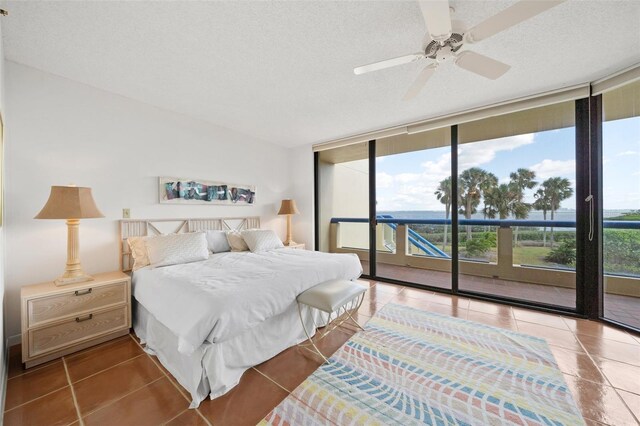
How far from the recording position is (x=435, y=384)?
66.2 inches

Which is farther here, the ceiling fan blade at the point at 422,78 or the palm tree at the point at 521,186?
the palm tree at the point at 521,186

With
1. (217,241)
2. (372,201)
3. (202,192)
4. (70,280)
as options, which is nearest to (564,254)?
(372,201)

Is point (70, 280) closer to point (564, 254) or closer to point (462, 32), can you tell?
point (462, 32)

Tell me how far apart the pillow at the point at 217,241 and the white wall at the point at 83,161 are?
0.39 m

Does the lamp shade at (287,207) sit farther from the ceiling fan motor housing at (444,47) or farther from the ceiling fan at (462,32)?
the ceiling fan motor housing at (444,47)

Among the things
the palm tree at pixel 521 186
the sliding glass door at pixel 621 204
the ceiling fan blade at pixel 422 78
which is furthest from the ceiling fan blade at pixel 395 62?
the sliding glass door at pixel 621 204

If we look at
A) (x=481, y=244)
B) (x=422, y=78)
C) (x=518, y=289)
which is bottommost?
(x=518, y=289)

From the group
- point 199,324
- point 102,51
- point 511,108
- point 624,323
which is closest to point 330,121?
point 511,108

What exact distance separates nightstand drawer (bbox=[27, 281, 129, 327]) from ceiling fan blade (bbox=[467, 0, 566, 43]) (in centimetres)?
338

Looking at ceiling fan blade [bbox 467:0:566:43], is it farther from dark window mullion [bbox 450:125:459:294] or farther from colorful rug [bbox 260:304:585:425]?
colorful rug [bbox 260:304:585:425]

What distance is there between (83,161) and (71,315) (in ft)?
4.89

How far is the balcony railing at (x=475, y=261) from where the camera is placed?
2570 millimetres

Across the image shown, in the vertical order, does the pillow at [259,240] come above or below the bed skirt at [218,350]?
above

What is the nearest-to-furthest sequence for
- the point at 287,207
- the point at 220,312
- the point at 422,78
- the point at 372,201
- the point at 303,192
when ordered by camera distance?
1. the point at 220,312
2. the point at 422,78
3. the point at 372,201
4. the point at 287,207
5. the point at 303,192
